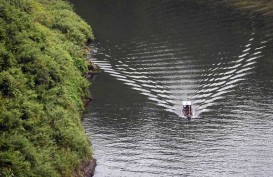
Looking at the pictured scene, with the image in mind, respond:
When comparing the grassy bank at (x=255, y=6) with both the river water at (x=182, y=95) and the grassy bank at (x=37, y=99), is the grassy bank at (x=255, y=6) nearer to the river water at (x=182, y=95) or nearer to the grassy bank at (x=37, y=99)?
the river water at (x=182, y=95)

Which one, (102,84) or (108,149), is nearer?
(108,149)

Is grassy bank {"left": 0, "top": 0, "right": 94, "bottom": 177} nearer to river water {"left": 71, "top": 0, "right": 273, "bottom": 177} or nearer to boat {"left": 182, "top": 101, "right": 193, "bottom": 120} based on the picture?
river water {"left": 71, "top": 0, "right": 273, "bottom": 177}

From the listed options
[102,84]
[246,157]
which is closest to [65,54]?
[102,84]

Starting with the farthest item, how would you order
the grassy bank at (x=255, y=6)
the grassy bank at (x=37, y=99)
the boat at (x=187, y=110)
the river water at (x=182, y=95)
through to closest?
the grassy bank at (x=255, y=6), the boat at (x=187, y=110), the river water at (x=182, y=95), the grassy bank at (x=37, y=99)

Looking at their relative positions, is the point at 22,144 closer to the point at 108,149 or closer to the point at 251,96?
the point at 108,149

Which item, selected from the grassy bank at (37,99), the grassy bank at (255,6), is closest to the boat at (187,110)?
the grassy bank at (37,99)

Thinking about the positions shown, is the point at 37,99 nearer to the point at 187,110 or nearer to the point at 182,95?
the point at 187,110

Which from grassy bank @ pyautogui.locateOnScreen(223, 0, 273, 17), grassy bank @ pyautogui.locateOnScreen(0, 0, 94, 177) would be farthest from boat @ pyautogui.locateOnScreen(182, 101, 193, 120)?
grassy bank @ pyautogui.locateOnScreen(223, 0, 273, 17)
